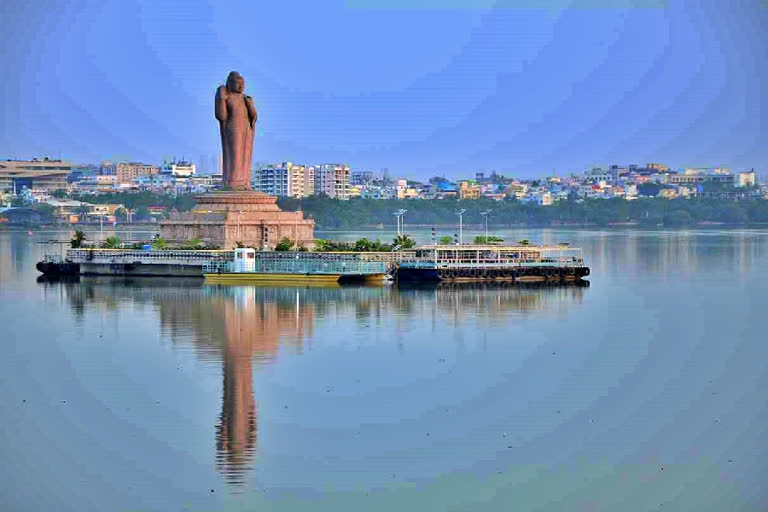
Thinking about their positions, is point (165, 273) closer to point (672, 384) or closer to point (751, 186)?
point (672, 384)

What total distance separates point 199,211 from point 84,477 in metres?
30.4

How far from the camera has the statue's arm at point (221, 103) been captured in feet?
158

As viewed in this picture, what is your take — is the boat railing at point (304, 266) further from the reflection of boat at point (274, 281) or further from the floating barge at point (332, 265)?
the reflection of boat at point (274, 281)

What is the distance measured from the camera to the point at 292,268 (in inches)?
1667

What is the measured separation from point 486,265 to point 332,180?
99819 mm

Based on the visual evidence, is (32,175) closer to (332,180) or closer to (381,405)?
(332,180)

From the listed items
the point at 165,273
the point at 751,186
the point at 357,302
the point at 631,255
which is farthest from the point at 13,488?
the point at 751,186

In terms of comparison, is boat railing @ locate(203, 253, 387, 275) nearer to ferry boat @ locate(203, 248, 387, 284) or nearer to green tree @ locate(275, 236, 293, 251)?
ferry boat @ locate(203, 248, 387, 284)

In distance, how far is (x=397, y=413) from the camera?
20.7 meters

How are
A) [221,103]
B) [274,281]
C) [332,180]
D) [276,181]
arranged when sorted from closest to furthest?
[274,281] < [221,103] < [276,181] < [332,180]

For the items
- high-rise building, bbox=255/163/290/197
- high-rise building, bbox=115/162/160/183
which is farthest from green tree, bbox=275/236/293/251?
high-rise building, bbox=115/162/160/183

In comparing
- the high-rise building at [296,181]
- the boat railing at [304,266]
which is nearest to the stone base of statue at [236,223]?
the boat railing at [304,266]

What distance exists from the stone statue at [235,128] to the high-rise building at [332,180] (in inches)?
3612

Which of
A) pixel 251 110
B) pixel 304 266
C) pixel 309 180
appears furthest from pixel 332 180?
pixel 304 266
